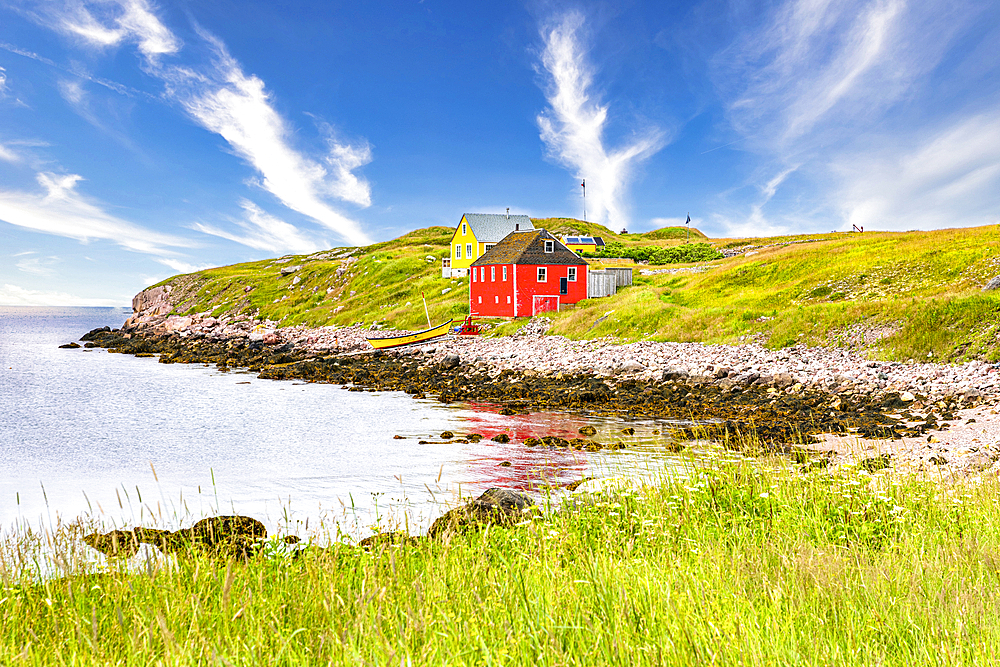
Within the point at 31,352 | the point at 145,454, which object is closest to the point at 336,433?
the point at 145,454

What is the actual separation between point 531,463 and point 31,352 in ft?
214

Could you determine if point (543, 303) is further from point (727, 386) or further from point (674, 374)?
point (727, 386)

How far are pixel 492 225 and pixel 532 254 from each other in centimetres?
2571

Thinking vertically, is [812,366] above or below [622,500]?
above

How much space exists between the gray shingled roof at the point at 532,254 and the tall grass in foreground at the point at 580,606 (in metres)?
40.9

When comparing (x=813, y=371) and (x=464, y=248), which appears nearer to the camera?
(x=813, y=371)

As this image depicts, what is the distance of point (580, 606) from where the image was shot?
3.29 m

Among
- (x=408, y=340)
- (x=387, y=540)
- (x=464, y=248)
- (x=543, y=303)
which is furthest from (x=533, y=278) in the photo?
(x=387, y=540)

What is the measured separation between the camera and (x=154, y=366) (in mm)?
42594

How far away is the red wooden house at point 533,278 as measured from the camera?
45.8 metres

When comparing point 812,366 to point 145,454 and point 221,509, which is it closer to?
point 221,509

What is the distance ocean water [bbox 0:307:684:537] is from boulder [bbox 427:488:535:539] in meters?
0.31

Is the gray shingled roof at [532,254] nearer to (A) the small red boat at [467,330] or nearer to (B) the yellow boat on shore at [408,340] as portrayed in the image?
(A) the small red boat at [467,330]

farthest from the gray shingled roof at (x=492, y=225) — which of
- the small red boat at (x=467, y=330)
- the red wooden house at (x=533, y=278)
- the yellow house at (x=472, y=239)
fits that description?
the small red boat at (x=467, y=330)
